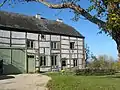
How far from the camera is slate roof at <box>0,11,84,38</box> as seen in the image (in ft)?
127

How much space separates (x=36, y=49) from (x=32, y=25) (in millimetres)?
3540

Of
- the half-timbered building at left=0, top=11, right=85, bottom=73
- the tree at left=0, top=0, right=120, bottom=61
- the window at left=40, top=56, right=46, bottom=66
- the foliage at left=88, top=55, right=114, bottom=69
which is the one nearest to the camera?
the tree at left=0, top=0, right=120, bottom=61

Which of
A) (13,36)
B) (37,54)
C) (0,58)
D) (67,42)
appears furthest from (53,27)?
(0,58)

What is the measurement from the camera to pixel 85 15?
10477 millimetres

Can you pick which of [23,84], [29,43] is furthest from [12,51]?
[23,84]

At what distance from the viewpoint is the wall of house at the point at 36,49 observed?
115 ft

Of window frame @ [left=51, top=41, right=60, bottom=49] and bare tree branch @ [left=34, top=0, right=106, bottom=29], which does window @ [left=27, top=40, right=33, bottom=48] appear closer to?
window frame @ [left=51, top=41, right=60, bottom=49]

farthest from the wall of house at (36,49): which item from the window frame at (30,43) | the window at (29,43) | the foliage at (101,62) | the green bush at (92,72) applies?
the green bush at (92,72)

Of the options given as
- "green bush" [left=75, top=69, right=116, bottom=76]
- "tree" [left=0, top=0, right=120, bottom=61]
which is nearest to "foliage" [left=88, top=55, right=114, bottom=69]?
"green bush" [left=75, top=69, right=116, bottom=76]

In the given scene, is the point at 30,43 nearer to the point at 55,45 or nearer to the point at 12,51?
the point at 55,45

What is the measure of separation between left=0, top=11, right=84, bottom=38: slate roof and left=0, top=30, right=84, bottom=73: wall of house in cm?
65

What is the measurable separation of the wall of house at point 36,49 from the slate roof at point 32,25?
0.65 m

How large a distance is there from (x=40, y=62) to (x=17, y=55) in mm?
7059

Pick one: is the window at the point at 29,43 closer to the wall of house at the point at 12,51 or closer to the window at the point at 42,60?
the wall of house at the point at 12,51
